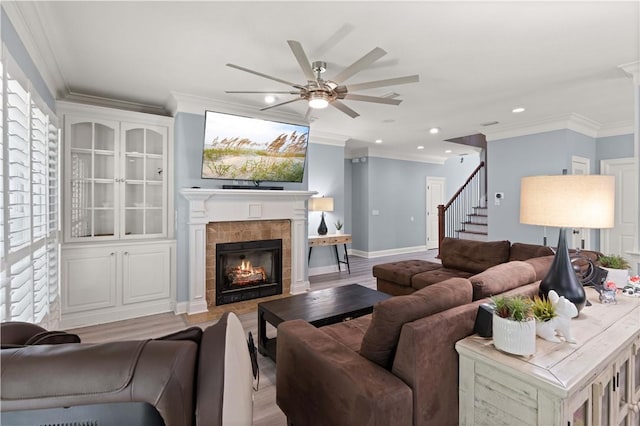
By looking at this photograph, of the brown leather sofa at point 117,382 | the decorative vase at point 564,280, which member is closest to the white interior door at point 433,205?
the decorative vase at point 564,280

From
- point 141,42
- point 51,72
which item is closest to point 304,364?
point 141,42

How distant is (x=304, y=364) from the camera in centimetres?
167

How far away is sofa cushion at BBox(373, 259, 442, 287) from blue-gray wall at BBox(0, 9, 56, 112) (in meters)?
3.95

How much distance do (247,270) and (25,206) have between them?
8.48 feet

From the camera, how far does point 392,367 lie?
4.93 ft

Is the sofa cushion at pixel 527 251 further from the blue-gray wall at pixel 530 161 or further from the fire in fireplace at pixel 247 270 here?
the fire in fireplace at pixel 247 270

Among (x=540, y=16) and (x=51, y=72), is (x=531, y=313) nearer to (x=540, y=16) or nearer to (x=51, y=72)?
(x=540, y=16)

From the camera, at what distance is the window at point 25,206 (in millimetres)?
1711

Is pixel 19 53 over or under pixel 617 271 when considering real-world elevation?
over

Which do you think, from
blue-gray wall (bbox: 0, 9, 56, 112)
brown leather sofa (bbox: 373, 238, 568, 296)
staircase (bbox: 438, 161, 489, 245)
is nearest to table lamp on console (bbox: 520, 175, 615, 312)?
brown leather sofa (bbox: 373, 238, 568, 296)

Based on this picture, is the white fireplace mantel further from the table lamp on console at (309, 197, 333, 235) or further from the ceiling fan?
the ceiling fan

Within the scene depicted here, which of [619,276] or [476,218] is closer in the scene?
[619,276]

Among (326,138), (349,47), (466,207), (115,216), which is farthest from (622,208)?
(115,216)

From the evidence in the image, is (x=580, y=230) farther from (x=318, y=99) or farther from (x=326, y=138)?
(x=318, y=99)
